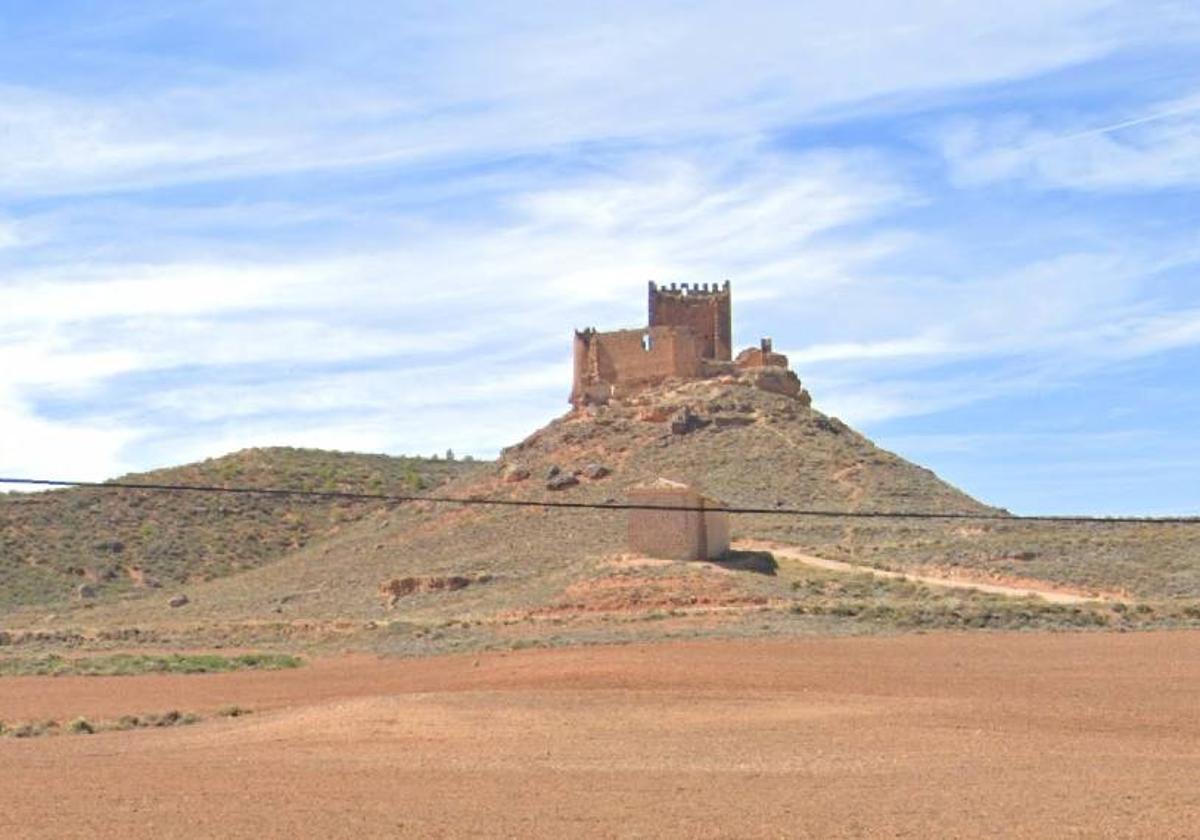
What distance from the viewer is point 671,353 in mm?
67312

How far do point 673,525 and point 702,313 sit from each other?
2526 centimetres

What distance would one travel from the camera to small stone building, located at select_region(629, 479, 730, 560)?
152ft

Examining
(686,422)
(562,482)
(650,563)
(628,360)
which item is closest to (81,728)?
(650,563)

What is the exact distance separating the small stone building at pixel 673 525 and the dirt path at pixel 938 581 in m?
3.83

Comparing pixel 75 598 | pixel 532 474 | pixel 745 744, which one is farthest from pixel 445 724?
pixel 75 598

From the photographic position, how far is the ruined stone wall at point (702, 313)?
230 ft

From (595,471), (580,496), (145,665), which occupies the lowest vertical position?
(145,665)

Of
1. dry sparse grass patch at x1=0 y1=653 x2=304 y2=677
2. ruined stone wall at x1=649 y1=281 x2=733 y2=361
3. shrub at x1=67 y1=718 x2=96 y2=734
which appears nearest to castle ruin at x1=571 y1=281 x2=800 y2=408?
ruined stone wall at x1=649 y1=281 x2=733 y2=361

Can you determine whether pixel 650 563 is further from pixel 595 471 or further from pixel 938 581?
pixel 595 471

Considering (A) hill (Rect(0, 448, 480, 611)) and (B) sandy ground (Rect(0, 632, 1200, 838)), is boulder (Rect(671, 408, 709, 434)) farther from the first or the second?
(B) sandy ground (Rect(0, 632, 1200, 838))

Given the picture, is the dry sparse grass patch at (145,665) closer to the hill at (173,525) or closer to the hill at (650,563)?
the hill at (650,563)

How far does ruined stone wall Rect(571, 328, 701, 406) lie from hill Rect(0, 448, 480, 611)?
15714mm

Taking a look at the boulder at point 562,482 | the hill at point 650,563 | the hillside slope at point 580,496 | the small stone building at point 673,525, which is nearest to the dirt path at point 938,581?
the hill at point 650,563

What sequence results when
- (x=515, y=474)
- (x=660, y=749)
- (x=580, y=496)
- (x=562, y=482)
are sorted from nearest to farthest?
(x=660, y=749), (x=580, y=496), (x=562, y=482), (x=515, y=474)
